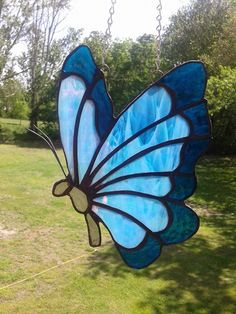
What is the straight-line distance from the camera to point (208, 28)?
1355 cm

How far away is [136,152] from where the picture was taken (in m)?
1.57

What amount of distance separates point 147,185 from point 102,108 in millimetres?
374

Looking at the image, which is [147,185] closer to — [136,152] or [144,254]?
[136,152]

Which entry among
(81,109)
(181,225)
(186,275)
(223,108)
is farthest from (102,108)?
(223,108)

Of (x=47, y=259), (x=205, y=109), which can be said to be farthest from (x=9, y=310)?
(x=205, y=109)

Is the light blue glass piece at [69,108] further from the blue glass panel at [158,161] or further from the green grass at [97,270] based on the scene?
the green grass at [97,270]

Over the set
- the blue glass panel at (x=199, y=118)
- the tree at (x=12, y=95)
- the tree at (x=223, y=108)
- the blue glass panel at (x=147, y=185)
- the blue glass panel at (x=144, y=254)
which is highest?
the tree at (x=12, y=95)

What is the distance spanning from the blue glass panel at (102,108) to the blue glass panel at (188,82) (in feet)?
0.96

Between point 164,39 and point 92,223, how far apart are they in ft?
46.8

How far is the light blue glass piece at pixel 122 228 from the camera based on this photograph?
159 cm

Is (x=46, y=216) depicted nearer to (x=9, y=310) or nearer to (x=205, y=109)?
(x=9, y=310)

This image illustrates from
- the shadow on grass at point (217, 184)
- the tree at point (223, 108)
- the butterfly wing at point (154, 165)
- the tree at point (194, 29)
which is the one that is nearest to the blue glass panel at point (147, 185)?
the butterfly wing at point (154, 165)

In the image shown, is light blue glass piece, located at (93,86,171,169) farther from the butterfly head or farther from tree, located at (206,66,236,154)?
tree, located at (206,66,236,154)

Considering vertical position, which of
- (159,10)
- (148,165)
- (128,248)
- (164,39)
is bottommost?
(128,248)
